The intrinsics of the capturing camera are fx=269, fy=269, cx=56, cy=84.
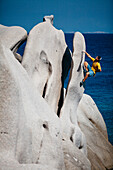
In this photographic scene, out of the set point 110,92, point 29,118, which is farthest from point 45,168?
point 110,92

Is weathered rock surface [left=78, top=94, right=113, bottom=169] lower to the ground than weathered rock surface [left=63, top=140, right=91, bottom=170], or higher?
lower

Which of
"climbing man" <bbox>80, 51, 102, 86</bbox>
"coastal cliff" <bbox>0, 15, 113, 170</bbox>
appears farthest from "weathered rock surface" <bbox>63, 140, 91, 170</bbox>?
"climbing man" <bbox>80, 51, 102, 86</bbox>

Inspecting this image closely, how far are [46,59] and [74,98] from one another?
141cm

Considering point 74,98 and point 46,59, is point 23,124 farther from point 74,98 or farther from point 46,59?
point 74,98

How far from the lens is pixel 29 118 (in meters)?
5.00

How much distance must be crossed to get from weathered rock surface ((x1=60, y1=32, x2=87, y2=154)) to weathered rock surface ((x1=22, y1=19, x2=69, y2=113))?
376 millimetres

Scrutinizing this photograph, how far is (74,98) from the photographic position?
777 cm

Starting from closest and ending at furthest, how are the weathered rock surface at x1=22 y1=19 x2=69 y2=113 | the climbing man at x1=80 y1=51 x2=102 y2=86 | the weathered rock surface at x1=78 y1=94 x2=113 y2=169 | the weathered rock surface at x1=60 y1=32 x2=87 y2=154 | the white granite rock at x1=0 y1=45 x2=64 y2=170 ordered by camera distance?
the white granite rock at x1=0 y1=45 x2=64 y2=170
the weathered rock surface at x1=22 y1=19 x2=69 y2=113
the weathered rock surface at x1=60 y1=32 x2=87 y2=154
the climbing man at x1=80 y1=51 x2=102 y2=86
the weathered rock surface at x1=78 y1=94 x2=113 y2=169

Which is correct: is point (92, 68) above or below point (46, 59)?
below

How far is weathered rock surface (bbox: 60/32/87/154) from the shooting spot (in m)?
7.29

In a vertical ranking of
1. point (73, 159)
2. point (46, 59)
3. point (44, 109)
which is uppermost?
point (46, 59)

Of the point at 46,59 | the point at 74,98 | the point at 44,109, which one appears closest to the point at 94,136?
the point at 74,98

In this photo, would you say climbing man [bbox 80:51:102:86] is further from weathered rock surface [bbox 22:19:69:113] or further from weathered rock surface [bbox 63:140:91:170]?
weathered rock surface [bbox 63:140:91:170]

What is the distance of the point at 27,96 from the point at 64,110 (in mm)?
2420
